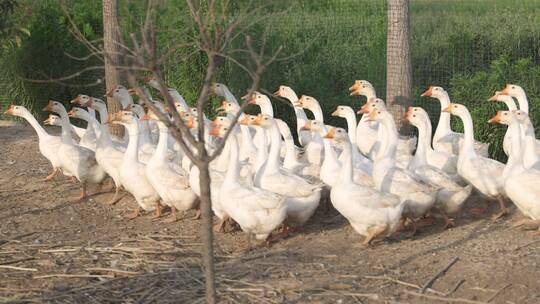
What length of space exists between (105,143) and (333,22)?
204 inches

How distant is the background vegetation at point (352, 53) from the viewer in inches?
478

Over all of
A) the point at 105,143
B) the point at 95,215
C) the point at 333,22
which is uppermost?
the point at 333,22

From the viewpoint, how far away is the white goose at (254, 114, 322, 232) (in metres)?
8.84

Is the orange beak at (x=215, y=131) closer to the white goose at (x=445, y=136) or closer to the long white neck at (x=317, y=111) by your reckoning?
the long white neck at (x=317, y=111)

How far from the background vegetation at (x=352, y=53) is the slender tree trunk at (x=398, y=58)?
99 centimetres

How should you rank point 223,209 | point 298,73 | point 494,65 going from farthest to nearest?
1. point 298,73
2. point 494,65
3. point 223,209

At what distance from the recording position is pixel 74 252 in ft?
26.5

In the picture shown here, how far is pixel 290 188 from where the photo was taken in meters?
8.95

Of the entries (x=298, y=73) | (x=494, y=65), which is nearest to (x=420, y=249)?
(x=494, y=65)

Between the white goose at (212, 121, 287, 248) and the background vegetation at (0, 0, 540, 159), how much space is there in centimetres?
350

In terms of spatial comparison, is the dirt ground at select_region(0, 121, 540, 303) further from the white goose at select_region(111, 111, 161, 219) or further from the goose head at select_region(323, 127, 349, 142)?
the goose head at select_region(323, 127, 349, 142)

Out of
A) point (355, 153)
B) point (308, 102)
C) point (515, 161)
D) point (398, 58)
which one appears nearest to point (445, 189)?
point (515, 161)

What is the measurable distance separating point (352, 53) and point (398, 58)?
2.70 meters

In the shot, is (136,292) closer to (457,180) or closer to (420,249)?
(420,249)
